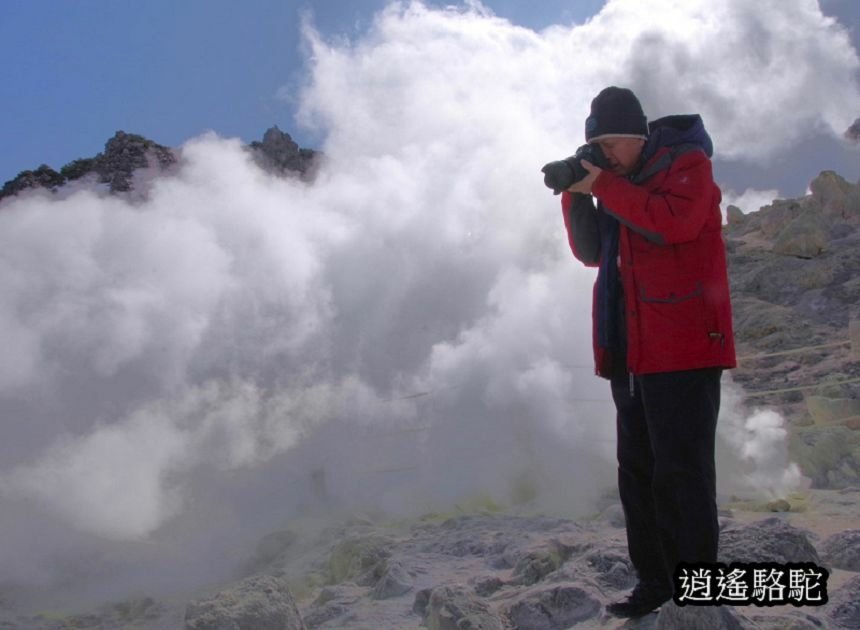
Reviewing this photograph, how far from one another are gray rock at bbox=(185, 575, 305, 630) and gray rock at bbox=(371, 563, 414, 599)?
1.58 feet

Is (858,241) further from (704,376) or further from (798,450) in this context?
(704,376)

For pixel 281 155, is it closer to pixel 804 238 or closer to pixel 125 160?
pixel 125 160

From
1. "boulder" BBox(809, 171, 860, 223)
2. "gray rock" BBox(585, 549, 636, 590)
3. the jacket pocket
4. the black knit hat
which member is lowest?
"gray rock" BBox(585, 549, 636, 590)

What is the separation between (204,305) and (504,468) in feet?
7.84

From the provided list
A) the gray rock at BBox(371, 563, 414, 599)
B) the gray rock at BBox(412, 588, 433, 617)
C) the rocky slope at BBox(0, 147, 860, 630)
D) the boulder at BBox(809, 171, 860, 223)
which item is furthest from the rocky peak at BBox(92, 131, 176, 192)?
the boulder at BBox(809, 171, 860, 223)

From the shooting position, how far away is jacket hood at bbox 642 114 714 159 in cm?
199

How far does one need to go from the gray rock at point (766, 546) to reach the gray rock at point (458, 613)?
2.41ft

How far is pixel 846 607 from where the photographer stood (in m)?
2.09

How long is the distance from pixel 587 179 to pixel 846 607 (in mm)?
1306

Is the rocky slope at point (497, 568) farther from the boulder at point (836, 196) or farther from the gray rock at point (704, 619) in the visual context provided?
the boulder at point (836, 196)

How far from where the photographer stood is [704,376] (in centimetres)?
189

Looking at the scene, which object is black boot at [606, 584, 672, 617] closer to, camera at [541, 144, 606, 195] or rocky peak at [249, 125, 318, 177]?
camera at [541, 144, 606, 195]

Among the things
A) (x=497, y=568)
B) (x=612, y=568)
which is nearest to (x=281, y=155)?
(x=497, y=568)

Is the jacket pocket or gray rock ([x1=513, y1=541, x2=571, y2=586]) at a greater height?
the jacket pocket
